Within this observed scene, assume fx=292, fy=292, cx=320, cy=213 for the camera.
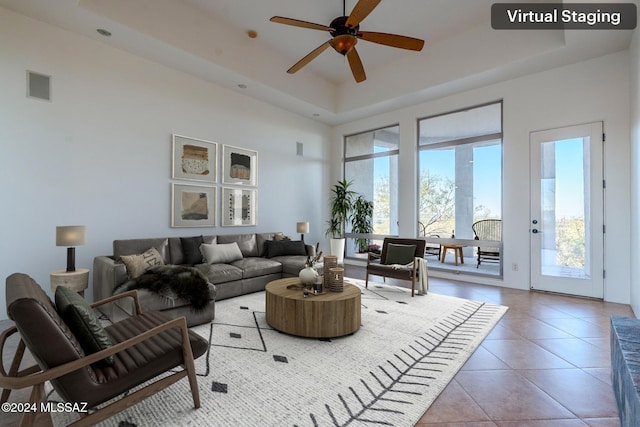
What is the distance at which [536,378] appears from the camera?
2203mm

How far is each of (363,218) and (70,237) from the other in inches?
219

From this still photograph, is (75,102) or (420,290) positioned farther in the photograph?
(420,290)

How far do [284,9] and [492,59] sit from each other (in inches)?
132

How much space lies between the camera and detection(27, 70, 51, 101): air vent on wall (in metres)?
3.55

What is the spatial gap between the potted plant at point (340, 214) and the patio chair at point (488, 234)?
9.35ft

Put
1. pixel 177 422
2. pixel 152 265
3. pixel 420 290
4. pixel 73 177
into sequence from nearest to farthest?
pixel 177 422 → pixel 152 265 → pixel 73 177 → pixel 420 290

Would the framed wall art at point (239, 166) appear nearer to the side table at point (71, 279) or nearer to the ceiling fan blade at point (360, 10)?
the side table at point (71, 279)

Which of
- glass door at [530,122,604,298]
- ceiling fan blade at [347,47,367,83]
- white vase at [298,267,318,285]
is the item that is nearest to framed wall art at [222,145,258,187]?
ceiling fan blade at [347,47,367,83]

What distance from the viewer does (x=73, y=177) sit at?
3.83 metres

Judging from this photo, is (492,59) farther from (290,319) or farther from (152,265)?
(152,265)

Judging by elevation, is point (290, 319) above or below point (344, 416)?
above

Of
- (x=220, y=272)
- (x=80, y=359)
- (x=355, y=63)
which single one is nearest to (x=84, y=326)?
(x=80, y=359)

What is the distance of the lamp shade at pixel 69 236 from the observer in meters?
3.25

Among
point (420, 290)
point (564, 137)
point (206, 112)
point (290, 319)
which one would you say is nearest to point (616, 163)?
point (564, 137)
